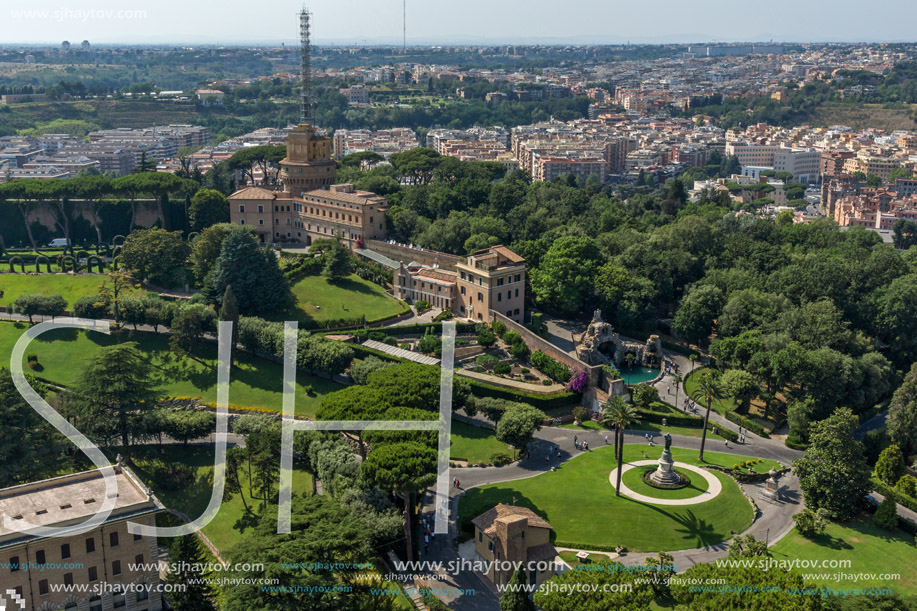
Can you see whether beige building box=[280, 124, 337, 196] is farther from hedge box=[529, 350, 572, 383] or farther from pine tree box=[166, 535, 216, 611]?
pine tree box=[166, 535, 216, 611]

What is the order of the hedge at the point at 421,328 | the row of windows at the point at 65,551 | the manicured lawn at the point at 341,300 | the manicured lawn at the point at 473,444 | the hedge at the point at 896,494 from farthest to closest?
1. the manicured lawn at the point at 341,300
2. the hedge at the point at 421,328
3. the manicured lawn at the point at 473,444
4. the hedge at the point at 896,494
5. the row of windows at the point at 65,551

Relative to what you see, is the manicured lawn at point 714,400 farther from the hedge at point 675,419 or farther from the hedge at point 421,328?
the hedge at point 421,328

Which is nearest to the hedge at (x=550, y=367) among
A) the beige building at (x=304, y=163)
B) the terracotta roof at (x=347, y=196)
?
the terracotta roof at (x=347, y=196)

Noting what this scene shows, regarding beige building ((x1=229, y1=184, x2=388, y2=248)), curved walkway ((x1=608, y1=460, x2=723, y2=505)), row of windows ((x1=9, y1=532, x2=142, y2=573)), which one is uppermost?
beige building ((x1=229, y1=184, x2=388, y2=248))

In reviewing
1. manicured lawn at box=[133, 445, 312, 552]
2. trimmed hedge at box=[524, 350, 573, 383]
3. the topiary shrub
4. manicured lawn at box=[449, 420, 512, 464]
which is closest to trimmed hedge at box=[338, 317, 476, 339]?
trimmed hedge at box=[524, 350, 573, 383]

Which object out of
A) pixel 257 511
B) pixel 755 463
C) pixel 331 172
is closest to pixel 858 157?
pixel 331 172
